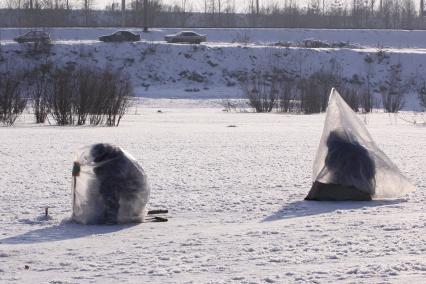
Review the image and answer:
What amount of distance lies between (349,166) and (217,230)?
2321 mm

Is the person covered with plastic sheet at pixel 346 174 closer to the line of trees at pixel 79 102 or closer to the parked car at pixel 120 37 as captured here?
the line of trees at pixel 79 102

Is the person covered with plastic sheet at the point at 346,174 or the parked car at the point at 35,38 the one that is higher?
the parked car at the point at 35,38

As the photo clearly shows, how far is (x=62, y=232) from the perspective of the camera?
7.70m

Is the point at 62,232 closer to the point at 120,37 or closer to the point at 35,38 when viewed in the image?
the point at 35,38

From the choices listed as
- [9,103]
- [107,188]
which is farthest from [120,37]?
[107,188]

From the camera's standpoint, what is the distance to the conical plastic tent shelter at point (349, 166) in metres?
9.45

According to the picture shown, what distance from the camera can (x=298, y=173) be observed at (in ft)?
38.8

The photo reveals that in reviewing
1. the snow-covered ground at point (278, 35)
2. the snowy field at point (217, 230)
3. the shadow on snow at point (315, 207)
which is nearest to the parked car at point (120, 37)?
the snow-covered ground at point (278, 35)

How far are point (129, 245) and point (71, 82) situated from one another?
55.0 feet

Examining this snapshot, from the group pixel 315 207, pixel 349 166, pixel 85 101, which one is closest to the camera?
pixel 315 207

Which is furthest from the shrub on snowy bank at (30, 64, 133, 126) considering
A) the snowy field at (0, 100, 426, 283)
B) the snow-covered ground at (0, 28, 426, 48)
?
the snow-covered ground at (0, 28, 426, 48)

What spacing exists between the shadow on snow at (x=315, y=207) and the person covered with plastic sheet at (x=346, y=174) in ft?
0.32

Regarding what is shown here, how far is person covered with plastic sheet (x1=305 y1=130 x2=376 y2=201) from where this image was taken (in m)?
9.45

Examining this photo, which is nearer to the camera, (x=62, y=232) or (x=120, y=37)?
(x=62, y=232)
